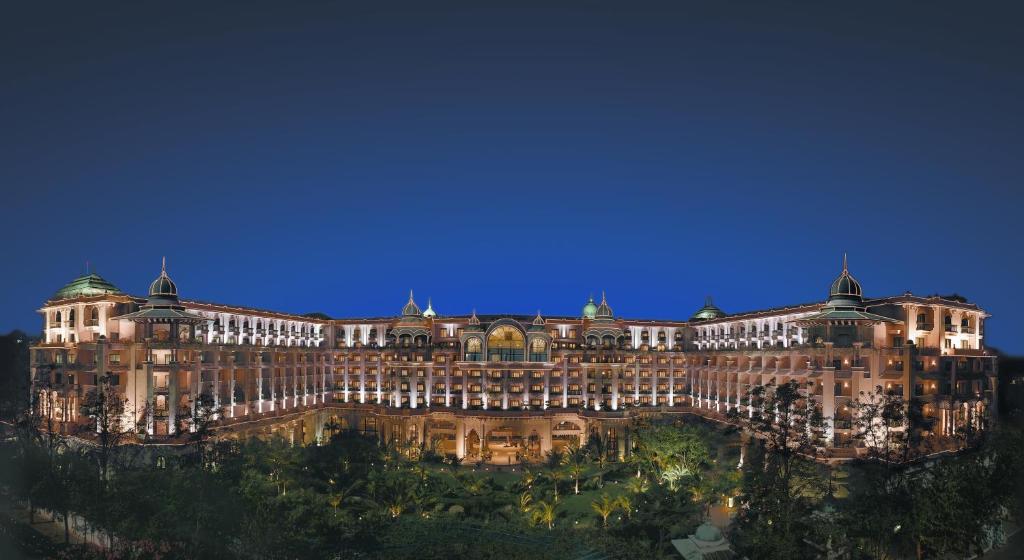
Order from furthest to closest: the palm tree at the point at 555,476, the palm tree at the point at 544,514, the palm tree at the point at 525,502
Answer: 1. the palm tree at the point at 555,476
2. the palm tree at the point at 525,502
3. the palm tree at the point at 544,514

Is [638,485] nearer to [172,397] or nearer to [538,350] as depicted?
[538,350]

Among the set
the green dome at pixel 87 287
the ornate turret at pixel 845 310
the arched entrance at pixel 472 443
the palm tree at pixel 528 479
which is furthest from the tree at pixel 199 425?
the ornate turret at pixel 845 310

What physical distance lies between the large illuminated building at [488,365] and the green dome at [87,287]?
9.8 inches

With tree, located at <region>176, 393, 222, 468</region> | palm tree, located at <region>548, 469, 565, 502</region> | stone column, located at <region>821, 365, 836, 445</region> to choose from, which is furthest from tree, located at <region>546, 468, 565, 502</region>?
tree, located at <region>176, 393, 222, 468</region>

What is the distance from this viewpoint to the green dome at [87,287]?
83.8 meters

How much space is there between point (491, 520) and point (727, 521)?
1970 cm

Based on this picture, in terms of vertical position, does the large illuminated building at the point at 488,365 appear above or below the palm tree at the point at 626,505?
above

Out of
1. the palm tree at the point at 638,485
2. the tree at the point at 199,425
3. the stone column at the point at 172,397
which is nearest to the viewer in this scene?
the tree at the point at 199,425

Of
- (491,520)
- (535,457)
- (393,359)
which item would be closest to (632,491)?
(491,520)

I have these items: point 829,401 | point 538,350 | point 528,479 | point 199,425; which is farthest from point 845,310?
point 199,425

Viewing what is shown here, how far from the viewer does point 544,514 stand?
62.1m

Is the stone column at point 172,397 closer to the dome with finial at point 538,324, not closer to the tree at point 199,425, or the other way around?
the tree at point 199,425

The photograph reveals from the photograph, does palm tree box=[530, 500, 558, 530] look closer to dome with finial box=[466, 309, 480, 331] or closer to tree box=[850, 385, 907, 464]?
tree box=[850, 385, 907, 464]

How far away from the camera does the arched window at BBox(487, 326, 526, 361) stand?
341ft
